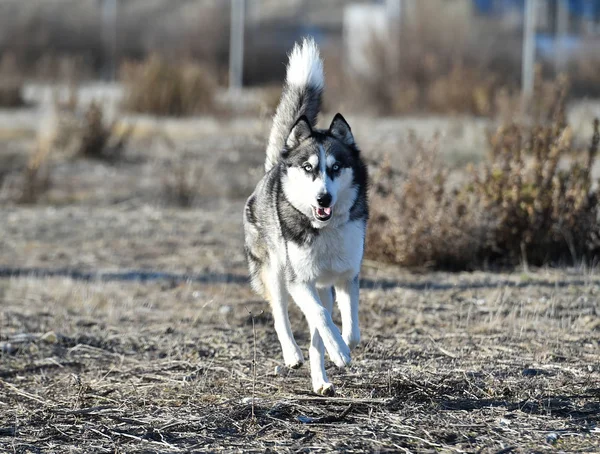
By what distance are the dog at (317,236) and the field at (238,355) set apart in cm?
29

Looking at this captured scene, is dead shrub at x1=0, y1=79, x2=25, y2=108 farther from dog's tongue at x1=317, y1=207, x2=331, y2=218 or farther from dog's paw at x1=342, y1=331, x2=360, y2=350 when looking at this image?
dog's paw at x1=342, y1=331, x2=360, y2=350

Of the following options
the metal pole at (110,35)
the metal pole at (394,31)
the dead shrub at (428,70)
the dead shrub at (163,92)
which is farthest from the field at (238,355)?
the metal pole at (110,35)

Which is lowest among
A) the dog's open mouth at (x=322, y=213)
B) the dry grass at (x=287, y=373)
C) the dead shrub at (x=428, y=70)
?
the dry grass at (x=287, y=373)

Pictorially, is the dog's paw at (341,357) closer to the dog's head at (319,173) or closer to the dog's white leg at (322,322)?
the dog's white leg at (322,322)

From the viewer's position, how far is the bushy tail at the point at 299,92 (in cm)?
556

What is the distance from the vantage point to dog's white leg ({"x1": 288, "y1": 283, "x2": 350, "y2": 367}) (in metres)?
4.51

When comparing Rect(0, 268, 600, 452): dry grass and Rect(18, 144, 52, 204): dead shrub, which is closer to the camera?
Rect(0, 268, 600, 452): dry grass

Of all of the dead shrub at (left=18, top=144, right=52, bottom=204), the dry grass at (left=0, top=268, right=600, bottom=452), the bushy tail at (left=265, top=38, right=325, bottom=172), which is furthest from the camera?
the dead shrub at (left=18, top=144, right=52, bottom=204)

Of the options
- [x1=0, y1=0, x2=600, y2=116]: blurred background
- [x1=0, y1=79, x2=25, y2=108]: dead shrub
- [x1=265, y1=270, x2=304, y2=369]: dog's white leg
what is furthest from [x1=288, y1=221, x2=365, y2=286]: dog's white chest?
[x1=0, y1=79, x2=25, y2=108]: dead shrub

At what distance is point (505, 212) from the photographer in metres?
7.74

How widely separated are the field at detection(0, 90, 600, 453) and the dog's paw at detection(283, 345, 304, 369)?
0.36ft

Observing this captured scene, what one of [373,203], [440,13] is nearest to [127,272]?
[373,203]

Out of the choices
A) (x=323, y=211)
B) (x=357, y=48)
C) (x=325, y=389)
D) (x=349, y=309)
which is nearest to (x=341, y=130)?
(x=323, y=211)

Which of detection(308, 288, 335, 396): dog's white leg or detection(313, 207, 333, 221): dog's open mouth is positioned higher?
detection(313, 207, 333, 221): dog's open mouth
